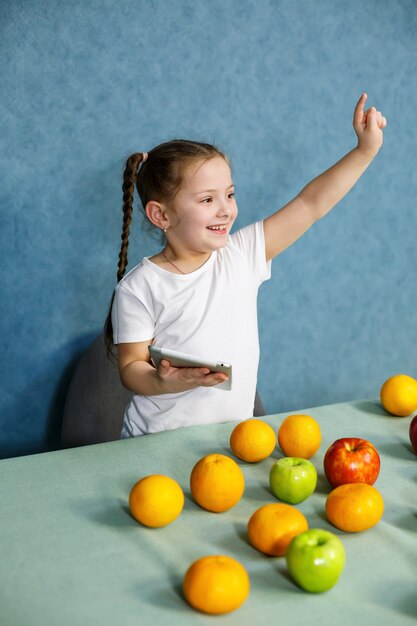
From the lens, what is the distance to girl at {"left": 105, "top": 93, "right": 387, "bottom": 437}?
1652 millimetres

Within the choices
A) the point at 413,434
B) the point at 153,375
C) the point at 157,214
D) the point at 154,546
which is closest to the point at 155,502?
the point at 154,546

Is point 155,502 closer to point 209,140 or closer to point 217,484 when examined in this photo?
point 217,484

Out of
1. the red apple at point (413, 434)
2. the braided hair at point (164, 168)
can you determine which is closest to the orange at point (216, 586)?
the red apple at point (413, 434)

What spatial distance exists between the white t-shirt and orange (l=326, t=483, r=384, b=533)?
1.83 feet

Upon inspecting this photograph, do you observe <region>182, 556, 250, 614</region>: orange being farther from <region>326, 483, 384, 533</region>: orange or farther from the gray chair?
the gray chair

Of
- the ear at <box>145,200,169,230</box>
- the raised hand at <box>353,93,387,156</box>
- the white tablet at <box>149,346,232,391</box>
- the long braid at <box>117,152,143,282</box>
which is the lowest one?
the white tablet at <box>149,346,232,391</box>

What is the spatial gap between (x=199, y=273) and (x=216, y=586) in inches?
34.5

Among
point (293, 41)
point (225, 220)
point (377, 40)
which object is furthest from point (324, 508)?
point (377, 40)

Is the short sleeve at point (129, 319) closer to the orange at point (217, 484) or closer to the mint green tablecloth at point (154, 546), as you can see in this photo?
the mint green tablecloth at point (154, 546)

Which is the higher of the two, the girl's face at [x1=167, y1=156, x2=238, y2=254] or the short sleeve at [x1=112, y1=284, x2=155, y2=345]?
the girl's face at [x1=167, y1=156, x2=238, y2=254]

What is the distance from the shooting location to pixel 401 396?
1568 millimetres

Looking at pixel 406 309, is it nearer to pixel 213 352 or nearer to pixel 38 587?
pixel 213 352

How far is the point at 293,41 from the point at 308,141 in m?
0.30

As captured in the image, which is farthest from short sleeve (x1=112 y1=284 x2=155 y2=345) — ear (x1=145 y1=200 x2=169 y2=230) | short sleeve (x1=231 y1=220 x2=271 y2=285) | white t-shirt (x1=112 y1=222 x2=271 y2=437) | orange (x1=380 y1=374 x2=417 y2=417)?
orange (x1=380 y1=374 x2=417 y2=417)
